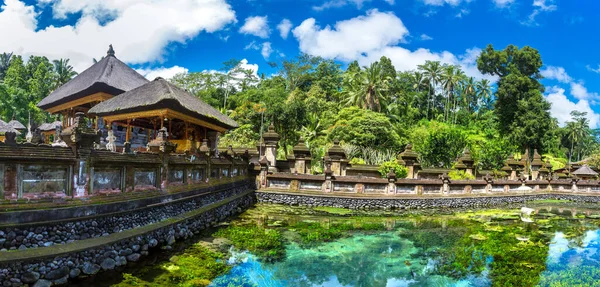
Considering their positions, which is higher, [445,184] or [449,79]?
[449,79]

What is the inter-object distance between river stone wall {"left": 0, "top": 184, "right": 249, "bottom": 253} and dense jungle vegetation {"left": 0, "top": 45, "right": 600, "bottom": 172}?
78.0 feet

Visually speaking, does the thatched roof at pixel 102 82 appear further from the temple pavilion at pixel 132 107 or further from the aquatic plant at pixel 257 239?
the aquatic plant at pixel 257 239

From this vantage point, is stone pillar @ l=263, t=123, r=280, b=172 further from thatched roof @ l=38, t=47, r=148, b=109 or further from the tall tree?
the tall tree

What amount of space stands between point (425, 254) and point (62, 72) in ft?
170

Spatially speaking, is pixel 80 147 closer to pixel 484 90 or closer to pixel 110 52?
pixel 110 52

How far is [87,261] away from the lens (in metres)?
7.13

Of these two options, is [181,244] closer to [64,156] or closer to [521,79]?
[64,156]

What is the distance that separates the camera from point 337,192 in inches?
774

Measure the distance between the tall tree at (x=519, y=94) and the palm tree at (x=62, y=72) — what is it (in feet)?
175

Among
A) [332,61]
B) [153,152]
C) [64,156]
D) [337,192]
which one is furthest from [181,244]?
[332,61]

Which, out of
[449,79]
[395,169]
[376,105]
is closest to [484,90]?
[449,79]

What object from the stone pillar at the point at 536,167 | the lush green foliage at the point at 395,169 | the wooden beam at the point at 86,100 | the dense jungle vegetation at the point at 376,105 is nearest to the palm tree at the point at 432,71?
the dense jungle vegetation at the point at 376,105

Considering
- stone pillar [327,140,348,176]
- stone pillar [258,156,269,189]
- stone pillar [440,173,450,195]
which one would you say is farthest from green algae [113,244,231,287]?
stone pillar [440,173,450,195]

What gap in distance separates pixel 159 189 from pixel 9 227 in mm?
4188
